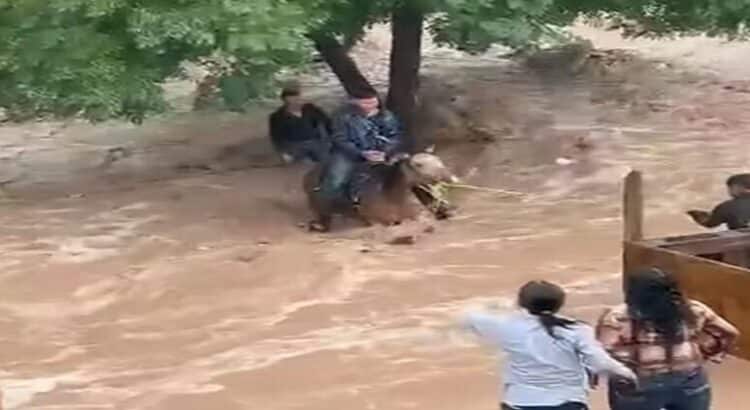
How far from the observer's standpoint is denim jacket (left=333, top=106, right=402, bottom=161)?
1459 cm

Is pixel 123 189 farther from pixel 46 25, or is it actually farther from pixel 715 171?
pixel 715 171

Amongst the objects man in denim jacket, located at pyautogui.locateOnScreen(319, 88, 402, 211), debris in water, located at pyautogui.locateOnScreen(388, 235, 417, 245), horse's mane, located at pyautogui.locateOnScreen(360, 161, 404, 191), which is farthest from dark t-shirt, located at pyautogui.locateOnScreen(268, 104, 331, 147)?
debris in water, located at pyautogui.locateOnScreen(388, 235, 417, 245)

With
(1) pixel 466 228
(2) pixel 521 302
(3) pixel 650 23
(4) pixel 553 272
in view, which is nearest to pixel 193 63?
(1) pixel 466 228

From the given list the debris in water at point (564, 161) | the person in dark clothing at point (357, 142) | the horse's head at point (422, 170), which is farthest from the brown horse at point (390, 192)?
the debris in water at point (564, 161)

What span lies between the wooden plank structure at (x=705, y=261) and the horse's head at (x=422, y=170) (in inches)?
177

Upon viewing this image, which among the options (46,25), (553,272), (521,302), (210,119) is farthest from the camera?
(210,119)

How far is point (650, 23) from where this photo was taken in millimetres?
17594

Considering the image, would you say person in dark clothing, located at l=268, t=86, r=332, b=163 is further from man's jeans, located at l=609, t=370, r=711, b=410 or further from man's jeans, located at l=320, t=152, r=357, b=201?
man's jeans, located at l=609, t=370, r=711, b=410

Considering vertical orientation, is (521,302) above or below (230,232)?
above

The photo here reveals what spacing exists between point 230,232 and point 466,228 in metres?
2.20

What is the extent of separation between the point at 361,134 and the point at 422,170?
663 mm

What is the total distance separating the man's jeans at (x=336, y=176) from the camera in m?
14.8

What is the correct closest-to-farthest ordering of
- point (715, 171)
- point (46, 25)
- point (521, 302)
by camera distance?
point (521, 302) → point (46, 25) → point (715, 171)

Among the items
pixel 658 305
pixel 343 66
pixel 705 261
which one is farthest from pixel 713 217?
pixel 343 66
